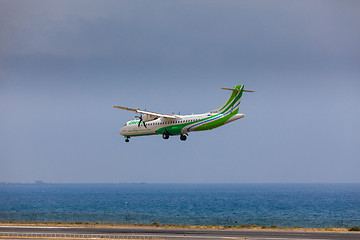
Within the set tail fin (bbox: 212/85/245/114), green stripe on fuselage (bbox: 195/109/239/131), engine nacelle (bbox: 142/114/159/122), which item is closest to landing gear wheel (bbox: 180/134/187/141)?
engine nacelle (bbox: 142/114/159/122)

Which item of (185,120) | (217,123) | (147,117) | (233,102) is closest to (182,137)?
(185,120)

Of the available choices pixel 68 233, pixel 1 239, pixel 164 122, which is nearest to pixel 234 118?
pixel 164 122

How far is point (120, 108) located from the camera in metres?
71.9

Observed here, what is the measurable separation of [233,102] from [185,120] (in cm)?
779

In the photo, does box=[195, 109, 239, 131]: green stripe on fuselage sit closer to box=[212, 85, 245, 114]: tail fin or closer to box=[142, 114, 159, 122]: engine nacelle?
box=[212, 85, 245, 114]: tail fin

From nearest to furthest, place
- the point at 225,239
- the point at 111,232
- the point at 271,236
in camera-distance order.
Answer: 1. the point at 225,239
2. the point at 271,236
3. the point at 111,232

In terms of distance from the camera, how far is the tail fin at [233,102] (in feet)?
221

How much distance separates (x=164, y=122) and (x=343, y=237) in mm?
31861

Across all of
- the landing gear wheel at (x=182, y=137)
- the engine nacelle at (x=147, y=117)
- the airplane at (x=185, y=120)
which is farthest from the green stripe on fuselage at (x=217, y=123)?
the engine nacelle at (x=147, y=117)

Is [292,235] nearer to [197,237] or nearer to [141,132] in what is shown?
[197,237]

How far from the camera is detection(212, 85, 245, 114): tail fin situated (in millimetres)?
67500

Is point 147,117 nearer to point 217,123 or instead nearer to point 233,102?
point 217,123

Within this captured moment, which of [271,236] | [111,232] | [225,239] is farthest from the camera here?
[111,232]

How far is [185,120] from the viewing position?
6994cm
